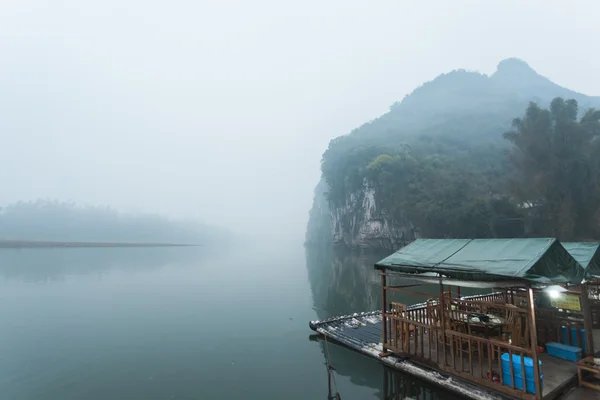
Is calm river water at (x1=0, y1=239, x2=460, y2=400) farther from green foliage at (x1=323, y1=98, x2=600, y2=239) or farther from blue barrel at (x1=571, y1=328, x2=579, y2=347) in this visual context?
green foliage at (x1=323, y1=98, x2=600, y2=239)

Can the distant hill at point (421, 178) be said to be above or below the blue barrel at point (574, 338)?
above

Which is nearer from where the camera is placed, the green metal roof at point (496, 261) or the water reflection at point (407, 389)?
the green metal roof at point (496, 261)

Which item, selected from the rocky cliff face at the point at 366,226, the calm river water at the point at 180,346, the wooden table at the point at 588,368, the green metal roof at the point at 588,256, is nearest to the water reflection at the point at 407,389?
the calm river water at the point at 180,346

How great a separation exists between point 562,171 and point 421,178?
23384 millimetres

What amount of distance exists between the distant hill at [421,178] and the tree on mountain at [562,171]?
4.82 metres

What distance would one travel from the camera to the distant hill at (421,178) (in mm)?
49250

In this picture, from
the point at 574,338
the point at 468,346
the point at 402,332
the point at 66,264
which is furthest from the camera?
the point at 66,264

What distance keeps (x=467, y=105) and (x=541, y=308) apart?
13808 cm

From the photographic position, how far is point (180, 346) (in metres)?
12.2

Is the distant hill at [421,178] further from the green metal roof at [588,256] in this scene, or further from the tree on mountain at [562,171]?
the green metal roof at [588,256]

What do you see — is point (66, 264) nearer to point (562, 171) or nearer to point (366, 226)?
point (366, 226)

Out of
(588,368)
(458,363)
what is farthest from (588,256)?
(458,363)

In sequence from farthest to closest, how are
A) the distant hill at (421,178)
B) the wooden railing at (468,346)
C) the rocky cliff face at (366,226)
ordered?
the rocky cliff face at (366,226) < the distant hill at (421,178) < the wooden railing at (468,346)

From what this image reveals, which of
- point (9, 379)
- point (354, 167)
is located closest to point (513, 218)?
point (354, 167)
